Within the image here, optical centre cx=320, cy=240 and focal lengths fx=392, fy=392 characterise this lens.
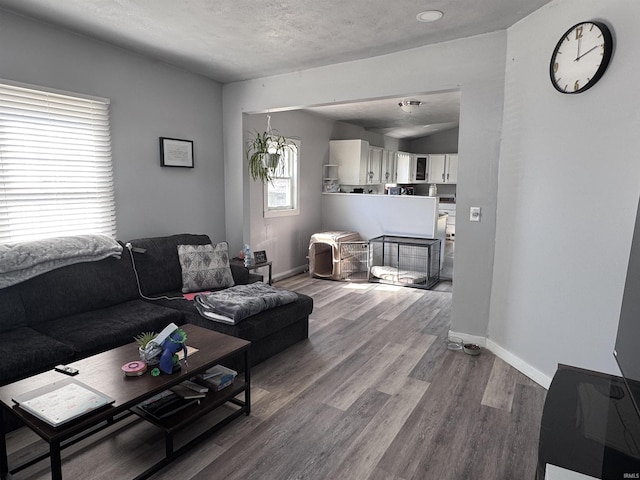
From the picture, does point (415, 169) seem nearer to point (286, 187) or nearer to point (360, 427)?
point (286, 187)

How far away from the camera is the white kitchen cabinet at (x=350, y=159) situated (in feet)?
21.2

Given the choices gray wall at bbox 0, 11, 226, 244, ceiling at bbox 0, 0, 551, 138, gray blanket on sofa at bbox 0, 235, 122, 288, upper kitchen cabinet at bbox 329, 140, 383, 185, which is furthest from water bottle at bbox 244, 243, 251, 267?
upper kitchen cabinet at bbox 329, 140, 383, 185

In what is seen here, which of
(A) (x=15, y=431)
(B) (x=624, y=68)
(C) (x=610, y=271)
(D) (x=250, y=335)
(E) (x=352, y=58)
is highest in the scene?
(E) (x=352, y=58)

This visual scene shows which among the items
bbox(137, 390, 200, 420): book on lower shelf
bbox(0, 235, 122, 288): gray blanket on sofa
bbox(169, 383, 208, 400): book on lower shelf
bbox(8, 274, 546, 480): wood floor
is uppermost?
bbox(0, 235, 122, 288): gray blanket on sofa

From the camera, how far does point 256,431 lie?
2.19 meters

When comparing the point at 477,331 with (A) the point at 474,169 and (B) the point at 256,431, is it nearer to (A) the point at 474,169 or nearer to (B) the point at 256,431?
(A) the point at 474,169

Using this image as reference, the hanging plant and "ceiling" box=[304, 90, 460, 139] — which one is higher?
"ceiling" box=[304, 90, 460, 139]

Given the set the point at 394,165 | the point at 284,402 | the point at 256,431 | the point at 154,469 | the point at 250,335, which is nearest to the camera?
the point at 154,469

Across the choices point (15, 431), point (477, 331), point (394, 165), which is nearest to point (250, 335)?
point (15, 431)

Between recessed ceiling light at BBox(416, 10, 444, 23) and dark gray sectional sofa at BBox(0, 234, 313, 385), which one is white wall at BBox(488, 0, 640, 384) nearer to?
recessed ceiling light at BBox(416, 10, 444, 23)

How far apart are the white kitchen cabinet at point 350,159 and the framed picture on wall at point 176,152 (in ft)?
9.69

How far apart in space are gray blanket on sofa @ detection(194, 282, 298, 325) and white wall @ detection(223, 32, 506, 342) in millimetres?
1524

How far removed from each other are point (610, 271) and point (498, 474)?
4.06 ft

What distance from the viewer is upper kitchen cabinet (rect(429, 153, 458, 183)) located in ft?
30.0
